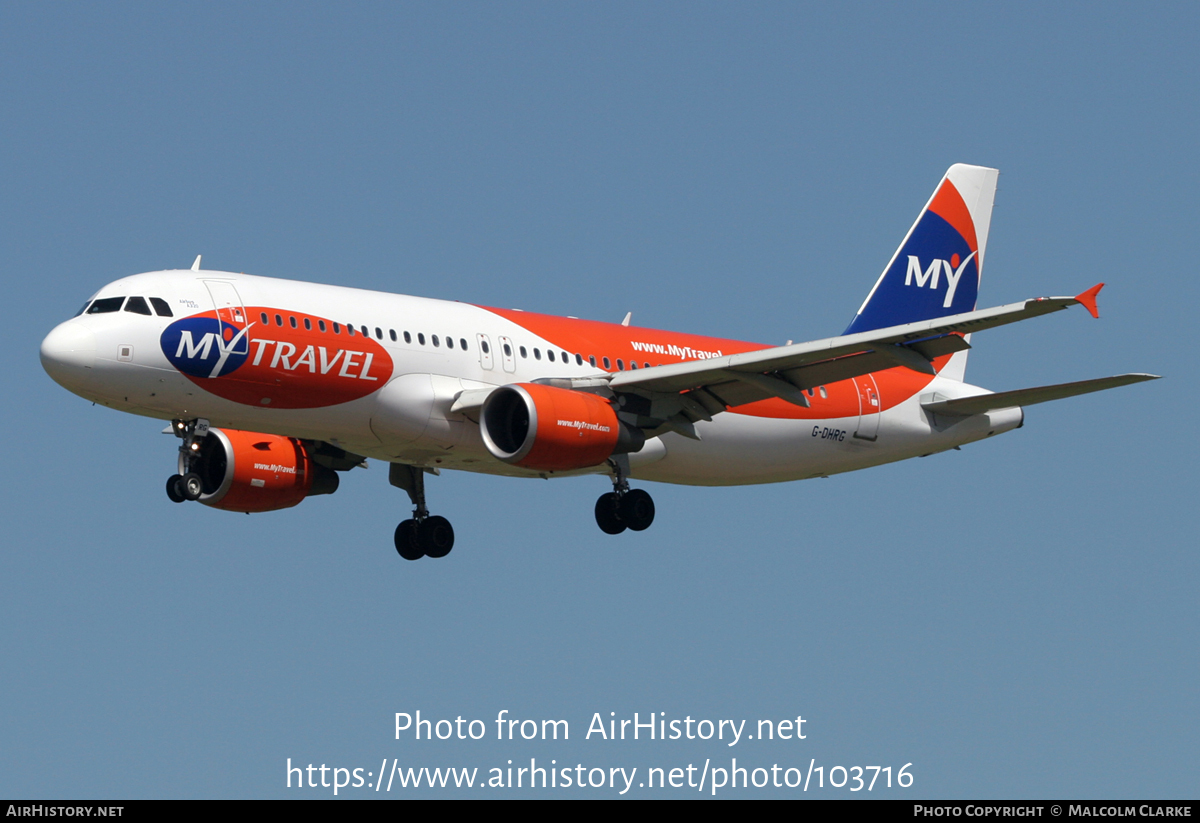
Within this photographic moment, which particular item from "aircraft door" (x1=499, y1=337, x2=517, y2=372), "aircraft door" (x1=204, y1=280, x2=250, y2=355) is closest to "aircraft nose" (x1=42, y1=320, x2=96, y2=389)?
"aircraft door" (x1=204, y1=280, x2=250, y2=355)

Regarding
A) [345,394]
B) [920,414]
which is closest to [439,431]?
[345,394]

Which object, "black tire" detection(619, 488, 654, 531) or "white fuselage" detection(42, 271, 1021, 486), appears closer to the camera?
"white fuselage" detection(42, 271, 1021, 486)

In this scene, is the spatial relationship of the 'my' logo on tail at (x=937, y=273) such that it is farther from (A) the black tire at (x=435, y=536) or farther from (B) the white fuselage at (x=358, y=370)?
(A) the black tire at (x=435, y=536)

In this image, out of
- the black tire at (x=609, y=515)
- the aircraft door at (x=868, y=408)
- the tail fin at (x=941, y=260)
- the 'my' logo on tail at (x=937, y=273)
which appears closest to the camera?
the black tire at (x=609, y=515)

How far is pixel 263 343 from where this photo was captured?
33.4 meters

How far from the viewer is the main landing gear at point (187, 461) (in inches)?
1334

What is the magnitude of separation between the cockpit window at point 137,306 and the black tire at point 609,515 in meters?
10.6

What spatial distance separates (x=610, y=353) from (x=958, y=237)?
520 inches

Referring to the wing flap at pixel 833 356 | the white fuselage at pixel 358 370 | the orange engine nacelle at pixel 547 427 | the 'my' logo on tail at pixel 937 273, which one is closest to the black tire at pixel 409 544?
the white fuselage at pixel 358 370

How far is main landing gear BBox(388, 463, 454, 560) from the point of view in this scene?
4097 centimetres

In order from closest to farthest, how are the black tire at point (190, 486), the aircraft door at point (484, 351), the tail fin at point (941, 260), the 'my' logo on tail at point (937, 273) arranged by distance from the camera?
the black tire at point (190, 486), the aircraft door at point (484, 351), the tail fin at point (941, 260), the 'my' logo on tail at point (937, 273)

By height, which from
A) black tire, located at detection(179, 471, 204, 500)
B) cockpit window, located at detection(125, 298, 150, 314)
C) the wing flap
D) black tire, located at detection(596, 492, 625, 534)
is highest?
the wing flap

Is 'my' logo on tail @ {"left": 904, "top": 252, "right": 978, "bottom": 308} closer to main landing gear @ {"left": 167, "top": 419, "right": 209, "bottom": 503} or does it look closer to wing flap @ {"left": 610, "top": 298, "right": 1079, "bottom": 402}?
wing flap @ {"left": 610, "top": 298, "right": 1079, "bottom": 402}

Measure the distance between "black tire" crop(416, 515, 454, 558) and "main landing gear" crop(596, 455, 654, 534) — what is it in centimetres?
480
